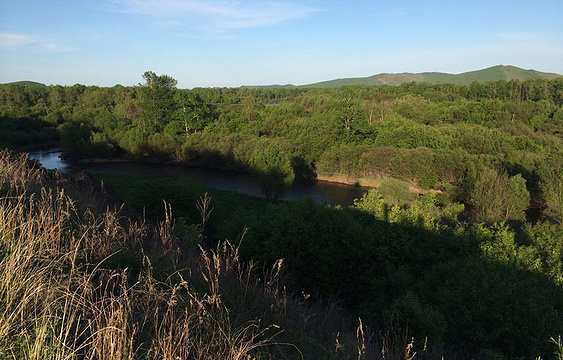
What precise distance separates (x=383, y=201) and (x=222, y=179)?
37194 millimetres

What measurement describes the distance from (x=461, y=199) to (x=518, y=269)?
32496 mm

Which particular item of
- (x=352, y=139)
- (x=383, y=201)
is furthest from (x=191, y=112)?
(x=383, y=201)

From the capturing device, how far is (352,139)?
214ft

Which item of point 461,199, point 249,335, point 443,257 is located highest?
point 249,335

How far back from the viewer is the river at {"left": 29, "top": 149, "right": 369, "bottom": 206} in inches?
1857

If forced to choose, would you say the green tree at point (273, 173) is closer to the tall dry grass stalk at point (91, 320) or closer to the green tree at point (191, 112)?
the green tree at point (191, 112)

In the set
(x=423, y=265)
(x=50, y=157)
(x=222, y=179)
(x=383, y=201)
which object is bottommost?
(x=222, y=179)

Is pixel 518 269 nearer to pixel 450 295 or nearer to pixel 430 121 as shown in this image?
pixel 450 295

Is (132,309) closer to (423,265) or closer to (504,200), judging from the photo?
(423,265)

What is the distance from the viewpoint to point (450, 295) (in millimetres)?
12445

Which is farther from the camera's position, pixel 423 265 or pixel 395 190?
pixel 395 190

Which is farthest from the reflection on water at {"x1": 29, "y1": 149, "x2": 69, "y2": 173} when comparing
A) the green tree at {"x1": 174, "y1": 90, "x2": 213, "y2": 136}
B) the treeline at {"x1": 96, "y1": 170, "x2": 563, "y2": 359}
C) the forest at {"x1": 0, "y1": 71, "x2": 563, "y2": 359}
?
the treeline at {"x1": 96, "y1": 170, "x2": 563, "y2": 359}

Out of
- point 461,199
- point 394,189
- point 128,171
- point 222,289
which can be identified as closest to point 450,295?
point 222,289

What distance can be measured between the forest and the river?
2.44 meters
